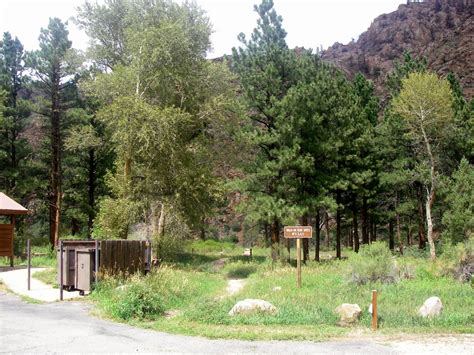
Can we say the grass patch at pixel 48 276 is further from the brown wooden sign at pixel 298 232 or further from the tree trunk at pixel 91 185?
the tree trunk at pixel 91 185

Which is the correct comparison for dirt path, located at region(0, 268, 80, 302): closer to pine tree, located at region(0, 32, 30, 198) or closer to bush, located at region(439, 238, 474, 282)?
bush, located at region(439, 238, 474, 282)

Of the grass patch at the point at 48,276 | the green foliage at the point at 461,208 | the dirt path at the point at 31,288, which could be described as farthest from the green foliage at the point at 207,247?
the dirt path at the point at 31,288

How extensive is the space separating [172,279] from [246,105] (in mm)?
13803

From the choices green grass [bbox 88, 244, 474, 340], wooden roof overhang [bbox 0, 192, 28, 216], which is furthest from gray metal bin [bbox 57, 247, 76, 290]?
wooden roof overhang [bbox 0, 192, 28, 216]

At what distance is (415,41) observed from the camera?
378 ft

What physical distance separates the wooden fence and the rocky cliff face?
9013 cm

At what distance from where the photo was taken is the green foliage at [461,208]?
107ft

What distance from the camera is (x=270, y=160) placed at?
28.9 meters

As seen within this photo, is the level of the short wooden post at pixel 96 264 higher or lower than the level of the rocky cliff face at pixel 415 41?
lower

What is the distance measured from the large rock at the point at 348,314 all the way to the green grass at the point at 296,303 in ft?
0.46

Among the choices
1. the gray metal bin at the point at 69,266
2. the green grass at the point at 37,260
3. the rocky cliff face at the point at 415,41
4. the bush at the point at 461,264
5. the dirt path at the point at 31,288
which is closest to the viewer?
the dirt path at the point at 31,288

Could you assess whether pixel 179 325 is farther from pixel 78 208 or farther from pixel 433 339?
pixel 78 208

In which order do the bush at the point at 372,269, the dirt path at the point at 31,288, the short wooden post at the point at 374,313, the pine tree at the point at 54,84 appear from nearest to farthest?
the short wooden post at the point at 374,313 → the dirt path at the point at 31,288 → the bush at the point at 372,269 → the pine tree at the point at 54,84

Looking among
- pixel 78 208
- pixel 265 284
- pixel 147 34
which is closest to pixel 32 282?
pixel 265 284
